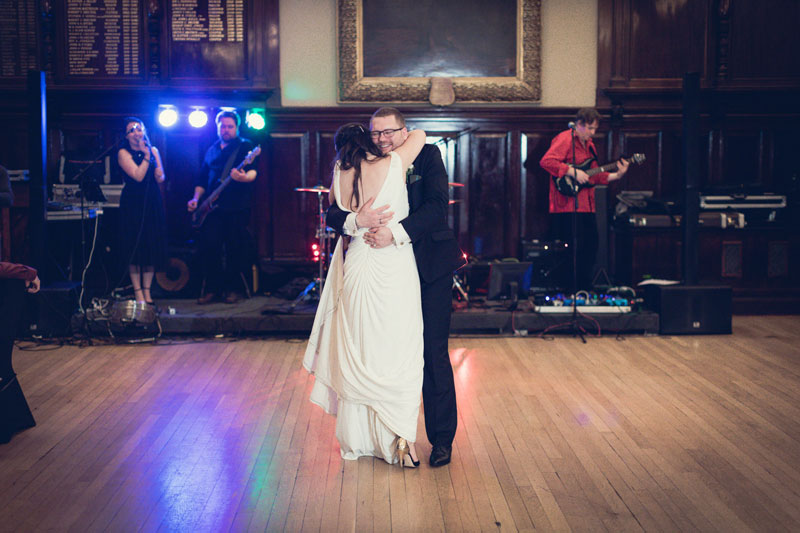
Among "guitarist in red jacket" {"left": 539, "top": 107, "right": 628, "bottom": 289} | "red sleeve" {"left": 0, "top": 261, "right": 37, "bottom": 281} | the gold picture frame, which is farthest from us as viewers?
the gold picture frame

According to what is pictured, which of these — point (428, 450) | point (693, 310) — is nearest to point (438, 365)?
point (428, 450)

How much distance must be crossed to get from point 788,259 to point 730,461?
4.43m

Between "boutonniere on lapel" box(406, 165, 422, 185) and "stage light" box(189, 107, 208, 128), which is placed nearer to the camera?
"boutonniere on lapel" box(406, 165, 422, 185)

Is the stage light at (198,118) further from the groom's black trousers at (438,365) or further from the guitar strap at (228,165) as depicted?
the groom's black trousers at (438,365)

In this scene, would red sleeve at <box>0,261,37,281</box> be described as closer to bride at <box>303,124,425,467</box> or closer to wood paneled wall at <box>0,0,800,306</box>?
bride at <box>303,124,425,467</box>

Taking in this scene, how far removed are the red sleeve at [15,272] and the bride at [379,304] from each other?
64.4 inches

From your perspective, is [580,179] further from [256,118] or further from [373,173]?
[373,173]

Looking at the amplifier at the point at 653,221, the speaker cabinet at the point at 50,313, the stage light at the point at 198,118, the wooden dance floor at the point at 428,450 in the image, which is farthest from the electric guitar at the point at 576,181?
the speaker cabinet at the point at 50,313

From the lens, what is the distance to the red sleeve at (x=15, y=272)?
377cm

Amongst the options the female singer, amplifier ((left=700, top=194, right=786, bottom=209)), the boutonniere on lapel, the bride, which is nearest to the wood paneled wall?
amplifier ((left=700, top=194, right=786, bottom=209))

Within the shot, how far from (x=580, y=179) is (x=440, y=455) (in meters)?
3.82

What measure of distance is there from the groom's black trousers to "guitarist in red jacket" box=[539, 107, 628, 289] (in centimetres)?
350

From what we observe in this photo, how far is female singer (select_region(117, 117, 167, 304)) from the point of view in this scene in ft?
20.6

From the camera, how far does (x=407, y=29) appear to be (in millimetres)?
7562
